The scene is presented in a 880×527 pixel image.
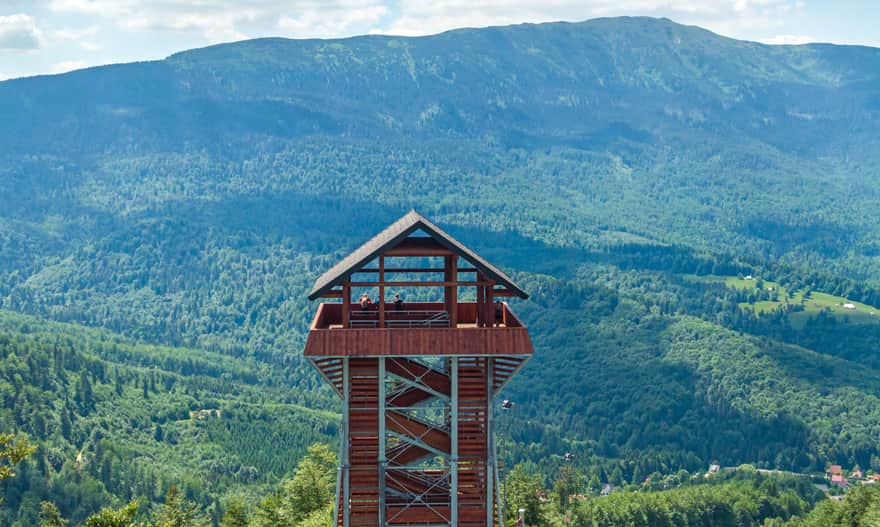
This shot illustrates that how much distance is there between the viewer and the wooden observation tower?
46.8 metres

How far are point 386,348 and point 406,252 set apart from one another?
12.4 ft

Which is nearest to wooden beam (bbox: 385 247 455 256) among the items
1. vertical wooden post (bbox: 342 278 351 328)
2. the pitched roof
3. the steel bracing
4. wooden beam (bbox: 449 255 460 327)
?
wooden beam (bbox: 449 255 460 327)

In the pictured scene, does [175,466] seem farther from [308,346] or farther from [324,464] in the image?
[308,346]

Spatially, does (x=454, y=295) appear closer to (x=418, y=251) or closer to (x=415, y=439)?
(x=418, y=251)

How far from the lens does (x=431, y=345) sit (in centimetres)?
4675

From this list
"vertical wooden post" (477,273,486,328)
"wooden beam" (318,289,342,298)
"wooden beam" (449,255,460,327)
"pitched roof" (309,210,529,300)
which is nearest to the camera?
"pitched roof" (309,210,529,300)

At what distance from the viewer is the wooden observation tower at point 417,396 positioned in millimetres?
46844

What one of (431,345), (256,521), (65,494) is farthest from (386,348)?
(65,494)

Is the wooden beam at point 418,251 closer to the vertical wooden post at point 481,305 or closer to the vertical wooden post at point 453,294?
the vertical wooden post at point 453,294

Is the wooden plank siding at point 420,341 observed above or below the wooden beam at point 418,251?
below

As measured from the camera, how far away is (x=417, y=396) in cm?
4919

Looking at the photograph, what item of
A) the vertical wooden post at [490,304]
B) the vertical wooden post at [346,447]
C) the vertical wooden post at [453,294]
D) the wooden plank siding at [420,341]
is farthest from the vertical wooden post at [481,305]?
the vertical wooden post at [346,447]

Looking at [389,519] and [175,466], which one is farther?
[175,466]

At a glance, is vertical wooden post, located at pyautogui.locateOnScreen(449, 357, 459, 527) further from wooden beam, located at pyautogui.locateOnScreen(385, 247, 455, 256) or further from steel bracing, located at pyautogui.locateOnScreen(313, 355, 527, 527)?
wooden beam, located at pyautogui.locateOnScreen(385, 247, 455, 256)
